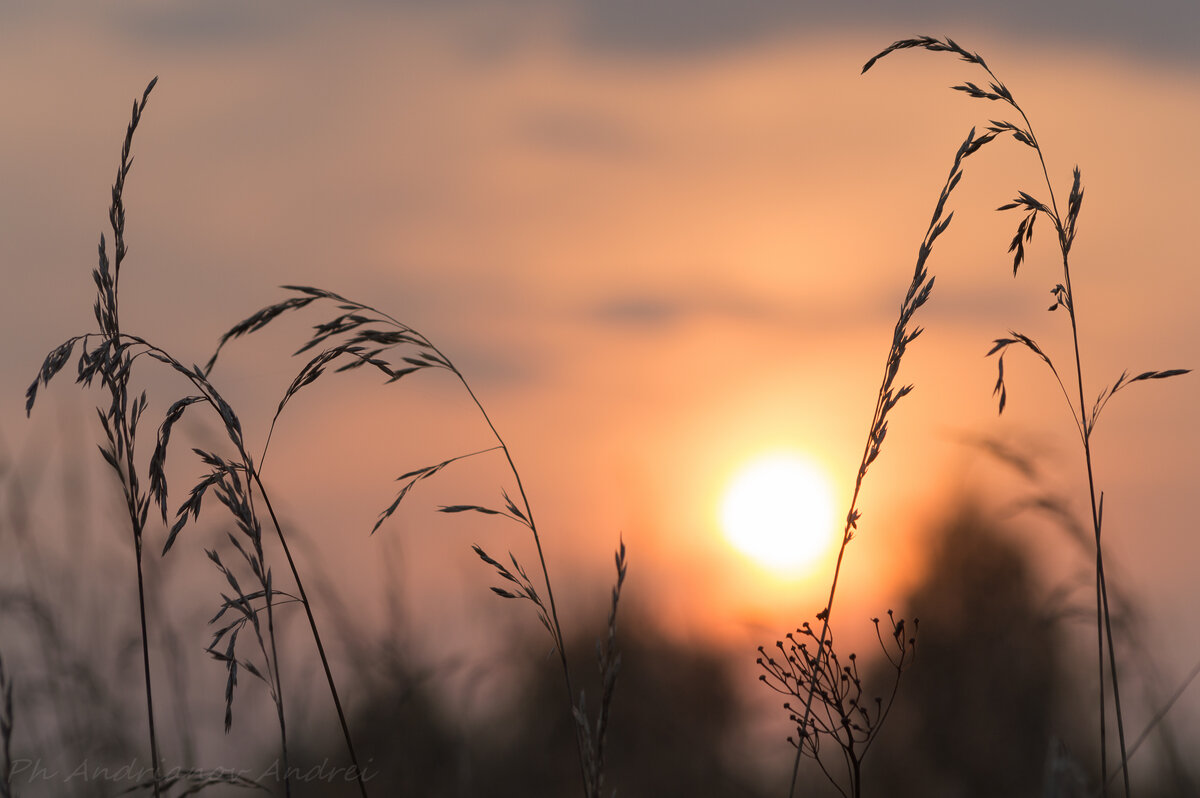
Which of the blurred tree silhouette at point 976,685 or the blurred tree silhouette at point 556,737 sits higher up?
the blurred tree silhouette at point 556,737

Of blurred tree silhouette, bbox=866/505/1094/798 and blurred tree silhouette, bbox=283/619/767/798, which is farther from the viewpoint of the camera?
blurred tree silhouette, bbox=866/505/1094/798

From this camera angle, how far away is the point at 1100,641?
2023 millimetres

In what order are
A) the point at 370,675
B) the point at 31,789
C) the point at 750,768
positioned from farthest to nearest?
the point at 750,768 → the point at 370,675 → the point at 31,789

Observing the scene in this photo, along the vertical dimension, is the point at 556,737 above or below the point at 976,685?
above

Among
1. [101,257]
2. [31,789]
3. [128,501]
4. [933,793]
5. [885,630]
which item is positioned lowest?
[933,793]

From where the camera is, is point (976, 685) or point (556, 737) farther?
point (976, 685)

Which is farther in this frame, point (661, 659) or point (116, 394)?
point (661, 659)

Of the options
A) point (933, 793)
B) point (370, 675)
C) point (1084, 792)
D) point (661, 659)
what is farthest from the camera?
point (933, 793)

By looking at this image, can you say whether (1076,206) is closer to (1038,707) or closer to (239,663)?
(239,663)

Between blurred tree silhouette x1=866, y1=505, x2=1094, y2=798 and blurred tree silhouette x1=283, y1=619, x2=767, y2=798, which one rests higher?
blurred tree silhouette x1=283, y1=619, x2=767, y2=798

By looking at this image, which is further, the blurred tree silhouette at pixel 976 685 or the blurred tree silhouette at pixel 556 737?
the blurred tree silhouette at pixel 976 685

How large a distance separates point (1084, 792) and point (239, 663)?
1.51m

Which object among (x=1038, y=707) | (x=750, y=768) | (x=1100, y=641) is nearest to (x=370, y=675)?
(x=1100, y=641)

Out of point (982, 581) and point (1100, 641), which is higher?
point (1100, 641)
